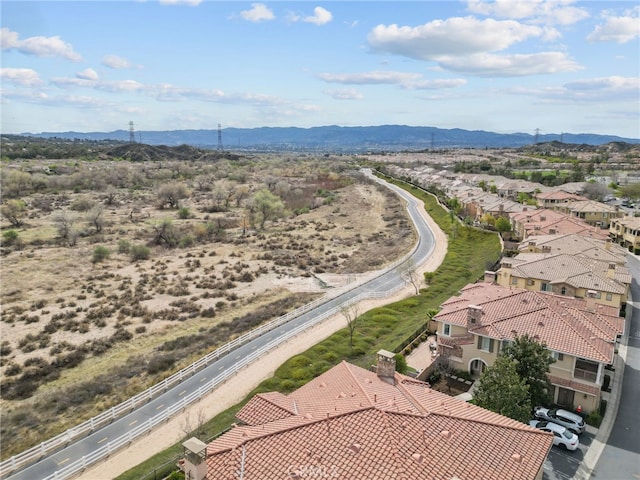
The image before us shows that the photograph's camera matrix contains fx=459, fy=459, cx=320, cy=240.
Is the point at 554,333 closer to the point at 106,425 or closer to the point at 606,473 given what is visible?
the point at 606,473

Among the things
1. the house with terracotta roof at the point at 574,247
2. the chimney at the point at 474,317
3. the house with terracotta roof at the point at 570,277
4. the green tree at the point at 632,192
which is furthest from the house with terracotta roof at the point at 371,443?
the green tree at the point at 632,192

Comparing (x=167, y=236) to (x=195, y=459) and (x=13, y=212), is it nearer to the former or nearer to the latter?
(x=13, y=212)

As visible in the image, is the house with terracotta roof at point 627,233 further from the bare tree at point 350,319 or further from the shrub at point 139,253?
the shrub at point 139,253

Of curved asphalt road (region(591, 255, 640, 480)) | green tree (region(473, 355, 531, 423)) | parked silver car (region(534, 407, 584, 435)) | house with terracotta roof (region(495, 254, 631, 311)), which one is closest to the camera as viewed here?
curved asphalt road (region(591, 255, 640, 480))

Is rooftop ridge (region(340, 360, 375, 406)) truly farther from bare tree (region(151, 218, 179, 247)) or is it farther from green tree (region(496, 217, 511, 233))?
bare tree (region(151, 218, 179, 247))

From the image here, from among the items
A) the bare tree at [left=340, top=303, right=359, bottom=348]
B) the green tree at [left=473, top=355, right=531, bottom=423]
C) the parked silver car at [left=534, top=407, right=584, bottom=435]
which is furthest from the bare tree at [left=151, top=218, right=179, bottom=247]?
the parked silver car at [left=534, top=407, right=584, bottom=435]

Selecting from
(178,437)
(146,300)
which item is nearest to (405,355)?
(178,437)

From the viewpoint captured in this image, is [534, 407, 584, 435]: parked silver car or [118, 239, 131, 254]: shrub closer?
[534, 407, 584, 435]: parked silver car
